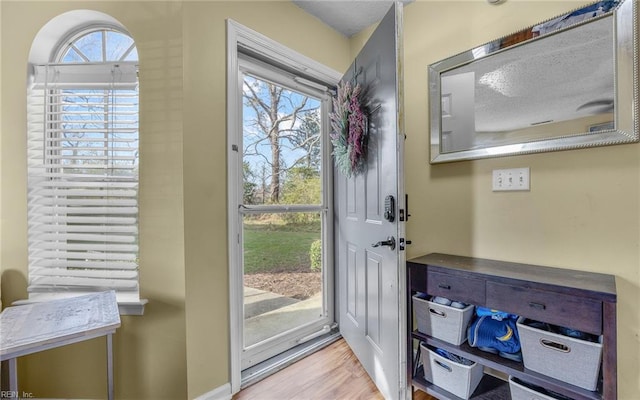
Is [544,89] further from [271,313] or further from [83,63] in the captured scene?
[83,63]

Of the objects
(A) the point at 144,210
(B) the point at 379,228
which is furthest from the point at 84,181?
(B) the point at 379,228

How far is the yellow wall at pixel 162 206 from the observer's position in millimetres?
1429

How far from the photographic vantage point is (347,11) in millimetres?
2002

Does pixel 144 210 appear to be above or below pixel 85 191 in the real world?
below

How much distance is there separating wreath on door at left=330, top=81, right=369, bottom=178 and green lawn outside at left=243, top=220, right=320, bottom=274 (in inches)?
24.4

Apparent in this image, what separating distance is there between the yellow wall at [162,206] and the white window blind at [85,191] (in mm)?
72

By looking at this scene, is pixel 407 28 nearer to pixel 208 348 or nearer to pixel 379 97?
pixel 379 97

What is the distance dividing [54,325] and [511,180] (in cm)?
225

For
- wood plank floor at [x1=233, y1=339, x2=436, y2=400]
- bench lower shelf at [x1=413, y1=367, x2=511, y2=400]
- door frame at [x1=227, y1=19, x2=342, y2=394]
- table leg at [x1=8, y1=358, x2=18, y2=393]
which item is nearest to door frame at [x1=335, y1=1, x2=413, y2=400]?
bench lower shelf at [x1=413, y1=367, x2=511, y2=400]

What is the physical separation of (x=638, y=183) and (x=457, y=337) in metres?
1.05

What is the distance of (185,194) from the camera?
56.3 inches

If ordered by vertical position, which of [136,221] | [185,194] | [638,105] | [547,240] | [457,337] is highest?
[638,105]

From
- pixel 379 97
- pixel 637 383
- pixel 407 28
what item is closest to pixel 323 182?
pixel 379 97

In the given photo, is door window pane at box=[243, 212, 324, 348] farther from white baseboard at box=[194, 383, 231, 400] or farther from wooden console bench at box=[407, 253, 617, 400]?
wooden console bench at box=[407, 253, 617, 400]
